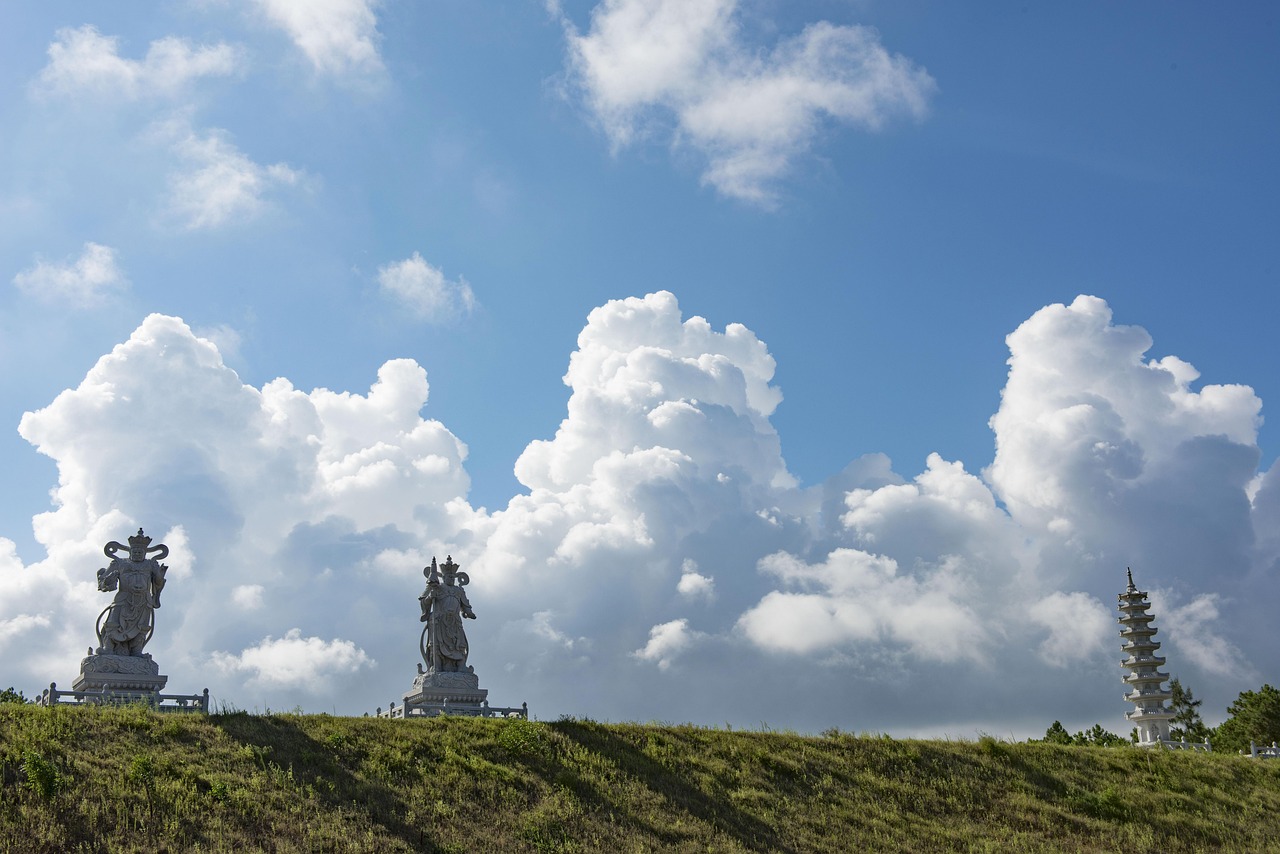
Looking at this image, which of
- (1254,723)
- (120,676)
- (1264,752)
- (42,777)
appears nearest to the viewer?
(42,777)

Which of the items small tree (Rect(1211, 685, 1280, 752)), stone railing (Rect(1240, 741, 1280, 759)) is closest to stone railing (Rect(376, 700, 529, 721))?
stone railing (Rect(1240, 741, 1280, 759))

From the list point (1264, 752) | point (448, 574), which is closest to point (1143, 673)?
point (1264, 752)

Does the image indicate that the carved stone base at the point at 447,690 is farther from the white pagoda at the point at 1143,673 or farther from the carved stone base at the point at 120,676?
the white pagoda at the point at 1143,673

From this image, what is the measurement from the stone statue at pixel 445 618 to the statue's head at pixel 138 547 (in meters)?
10.9

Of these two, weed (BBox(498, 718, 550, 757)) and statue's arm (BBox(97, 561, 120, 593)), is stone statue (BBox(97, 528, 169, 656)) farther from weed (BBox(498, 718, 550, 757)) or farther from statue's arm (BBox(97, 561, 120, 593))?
weed (BBox(498, 718, 550, 757))

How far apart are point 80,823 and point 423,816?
8.35 m

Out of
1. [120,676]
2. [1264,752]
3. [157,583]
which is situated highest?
[157,583]

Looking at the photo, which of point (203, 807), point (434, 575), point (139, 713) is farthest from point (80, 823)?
point (434, 575)

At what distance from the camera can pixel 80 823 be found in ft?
87.5

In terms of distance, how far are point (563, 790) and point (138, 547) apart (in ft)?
67.0

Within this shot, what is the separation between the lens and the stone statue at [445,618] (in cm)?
4616

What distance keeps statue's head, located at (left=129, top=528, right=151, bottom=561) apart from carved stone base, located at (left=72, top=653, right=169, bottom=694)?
4.06 m

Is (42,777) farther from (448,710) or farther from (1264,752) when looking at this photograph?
(1264,752)

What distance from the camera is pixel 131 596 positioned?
41875mm
